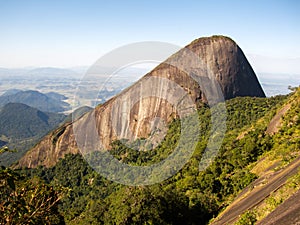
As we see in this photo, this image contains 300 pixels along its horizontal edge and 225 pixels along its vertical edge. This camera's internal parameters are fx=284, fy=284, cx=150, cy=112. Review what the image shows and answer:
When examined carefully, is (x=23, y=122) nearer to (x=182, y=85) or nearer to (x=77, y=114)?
(x=77, y=114)

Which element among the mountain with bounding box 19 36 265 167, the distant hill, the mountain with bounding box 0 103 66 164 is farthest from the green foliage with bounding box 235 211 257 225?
the mountain with bounding box 0 103 66 164

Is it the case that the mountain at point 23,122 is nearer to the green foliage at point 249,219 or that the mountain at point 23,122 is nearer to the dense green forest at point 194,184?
the dense green forest at point 194,184

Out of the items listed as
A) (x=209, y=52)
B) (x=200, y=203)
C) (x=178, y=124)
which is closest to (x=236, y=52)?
(x=209, y=52)

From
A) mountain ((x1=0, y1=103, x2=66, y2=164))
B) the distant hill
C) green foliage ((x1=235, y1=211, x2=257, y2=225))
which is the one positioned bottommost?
mountain ((x1=0, y1=103, x2=66, y2=164))

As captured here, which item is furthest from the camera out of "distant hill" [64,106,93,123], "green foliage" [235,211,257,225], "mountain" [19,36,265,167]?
"distant hill" [64,106,93,123]

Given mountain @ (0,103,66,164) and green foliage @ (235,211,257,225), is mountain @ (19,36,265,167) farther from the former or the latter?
mountain @ (0,103,66,164)

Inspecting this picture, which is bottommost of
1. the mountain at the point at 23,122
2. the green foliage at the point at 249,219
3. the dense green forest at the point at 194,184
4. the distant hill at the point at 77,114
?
the mountain at the point at 23,122

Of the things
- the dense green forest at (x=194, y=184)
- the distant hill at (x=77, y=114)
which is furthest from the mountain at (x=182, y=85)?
the distant hill at (x=77, y=114)

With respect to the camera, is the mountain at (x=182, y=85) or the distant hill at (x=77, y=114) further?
the distant hill at (x=77, y=114)

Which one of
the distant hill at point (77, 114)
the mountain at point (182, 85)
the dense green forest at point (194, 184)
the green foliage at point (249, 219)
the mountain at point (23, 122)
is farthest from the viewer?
the mountain at point (23, 122)
